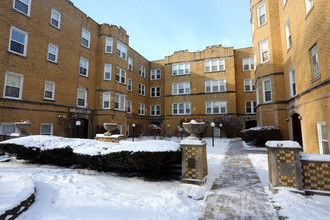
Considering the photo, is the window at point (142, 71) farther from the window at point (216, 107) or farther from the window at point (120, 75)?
the window at point (216, 107)

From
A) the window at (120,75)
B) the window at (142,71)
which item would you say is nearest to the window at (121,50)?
the window at (120,75)

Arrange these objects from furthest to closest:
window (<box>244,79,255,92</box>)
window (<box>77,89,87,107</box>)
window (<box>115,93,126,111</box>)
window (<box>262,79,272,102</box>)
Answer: window (<box>244,79,255,92</box>) < window (<box>115,93,126,111</box>) < window (<box>77,89,87,107</box>) < window (<box>262,79,272,102</box>)

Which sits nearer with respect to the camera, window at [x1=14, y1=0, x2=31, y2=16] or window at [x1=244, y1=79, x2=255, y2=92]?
window at [x1=14, y1=0, x2=31, y2=16]

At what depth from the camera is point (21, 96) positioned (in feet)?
39.2

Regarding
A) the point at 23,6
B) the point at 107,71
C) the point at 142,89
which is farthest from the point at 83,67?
the point at 142,89

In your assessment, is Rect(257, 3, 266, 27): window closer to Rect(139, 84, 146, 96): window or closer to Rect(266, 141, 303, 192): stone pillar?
Rect(266, 141, 303, 192): stone pillar

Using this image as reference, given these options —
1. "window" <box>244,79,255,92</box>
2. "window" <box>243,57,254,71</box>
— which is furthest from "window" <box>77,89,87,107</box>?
"window" <box>243,57,254,71</box>

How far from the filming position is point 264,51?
45.2 ft

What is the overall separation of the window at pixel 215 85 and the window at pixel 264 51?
10.8 m

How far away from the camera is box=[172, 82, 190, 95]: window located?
27031 mm

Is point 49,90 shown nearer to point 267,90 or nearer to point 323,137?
point 267,90

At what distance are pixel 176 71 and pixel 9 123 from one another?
22.2 m

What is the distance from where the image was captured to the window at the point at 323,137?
7.22 metres

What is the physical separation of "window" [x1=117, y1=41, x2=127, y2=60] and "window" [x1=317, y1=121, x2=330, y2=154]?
19594 mm
